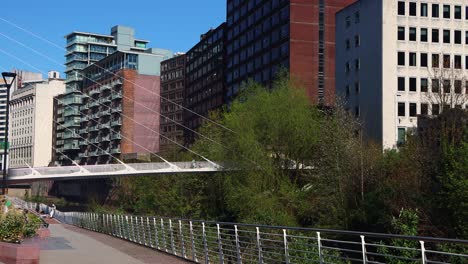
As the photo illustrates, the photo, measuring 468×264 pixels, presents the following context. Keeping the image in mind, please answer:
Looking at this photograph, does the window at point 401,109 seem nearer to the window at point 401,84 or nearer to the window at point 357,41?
the window at point 401,84

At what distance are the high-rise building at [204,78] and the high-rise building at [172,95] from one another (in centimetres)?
280

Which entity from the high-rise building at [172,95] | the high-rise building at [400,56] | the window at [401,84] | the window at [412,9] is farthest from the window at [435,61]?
the high-rise building at [172,95]

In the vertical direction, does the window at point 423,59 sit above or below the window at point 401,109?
above

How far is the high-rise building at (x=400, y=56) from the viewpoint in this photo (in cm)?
7642

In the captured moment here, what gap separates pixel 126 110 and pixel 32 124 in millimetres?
32636

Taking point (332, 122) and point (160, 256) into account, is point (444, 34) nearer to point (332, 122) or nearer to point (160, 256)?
point (332, 122)

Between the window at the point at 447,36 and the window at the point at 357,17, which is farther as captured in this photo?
the window at the point at 357,17

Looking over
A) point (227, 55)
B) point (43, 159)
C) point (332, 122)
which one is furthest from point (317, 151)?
point (43, 159)

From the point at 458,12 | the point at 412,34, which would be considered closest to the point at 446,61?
the point at 412,34

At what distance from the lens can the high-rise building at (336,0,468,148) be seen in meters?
76.4

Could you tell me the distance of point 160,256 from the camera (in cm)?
1961

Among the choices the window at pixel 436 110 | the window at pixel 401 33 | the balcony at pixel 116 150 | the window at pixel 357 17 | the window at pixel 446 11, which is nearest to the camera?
the window at pixel 436 110

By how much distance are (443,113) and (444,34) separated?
33055mm

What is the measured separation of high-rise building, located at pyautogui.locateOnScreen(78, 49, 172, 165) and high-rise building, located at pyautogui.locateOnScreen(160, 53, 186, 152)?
355 centimetres
